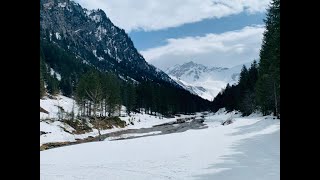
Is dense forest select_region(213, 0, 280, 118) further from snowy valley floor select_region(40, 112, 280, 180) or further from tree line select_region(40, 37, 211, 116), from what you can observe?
tree line select_region(40, 37, 211, 116)

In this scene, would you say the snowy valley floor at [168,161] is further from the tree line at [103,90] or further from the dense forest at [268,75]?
the tree line at [103,90]

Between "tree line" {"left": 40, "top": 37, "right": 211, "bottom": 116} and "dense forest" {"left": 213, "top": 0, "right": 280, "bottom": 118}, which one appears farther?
"tree line" {"left": 40, "top": 37, "right": 211, "bottom": 116}

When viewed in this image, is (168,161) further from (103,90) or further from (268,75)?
(103,90)

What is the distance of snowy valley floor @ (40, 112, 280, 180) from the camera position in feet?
49.3

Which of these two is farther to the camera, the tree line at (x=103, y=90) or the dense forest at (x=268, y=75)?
the tree line at (x=103, y=90)

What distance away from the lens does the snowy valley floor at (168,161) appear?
15.0 m

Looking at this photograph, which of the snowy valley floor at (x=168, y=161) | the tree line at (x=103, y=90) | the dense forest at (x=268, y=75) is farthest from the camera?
the tree line at (x=103, y=90)

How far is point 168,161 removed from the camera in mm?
18094

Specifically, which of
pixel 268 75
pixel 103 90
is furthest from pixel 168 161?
pixel 103 90

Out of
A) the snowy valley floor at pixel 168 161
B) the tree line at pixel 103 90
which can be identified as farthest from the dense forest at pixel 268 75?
the tree line at pixel 103 90

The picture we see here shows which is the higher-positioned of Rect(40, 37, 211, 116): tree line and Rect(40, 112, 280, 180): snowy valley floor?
Rect(40, 37, 211, 116): tree line

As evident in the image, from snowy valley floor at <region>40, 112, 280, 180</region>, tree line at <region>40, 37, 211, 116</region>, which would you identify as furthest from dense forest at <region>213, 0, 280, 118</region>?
tree line at <region>40, 37, 211, 116</region>
